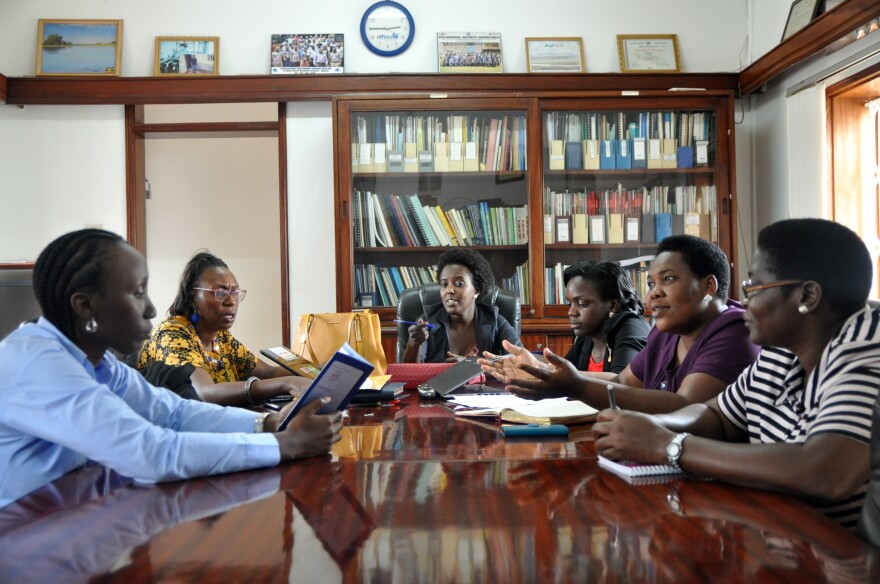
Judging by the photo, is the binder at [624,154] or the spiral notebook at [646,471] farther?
the binder at [624,154]

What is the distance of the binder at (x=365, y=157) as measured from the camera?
4.63 m

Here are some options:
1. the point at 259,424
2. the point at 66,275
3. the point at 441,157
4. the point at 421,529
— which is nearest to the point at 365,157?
the point at 441,157

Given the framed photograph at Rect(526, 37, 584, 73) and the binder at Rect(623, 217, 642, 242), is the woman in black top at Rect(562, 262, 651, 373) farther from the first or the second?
the framed photograph at Rect(526, 37, 584, 73)

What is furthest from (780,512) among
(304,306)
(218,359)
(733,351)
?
(304,306)

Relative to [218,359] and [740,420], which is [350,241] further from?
[740,420]

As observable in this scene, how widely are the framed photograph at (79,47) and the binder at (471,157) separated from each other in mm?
2105

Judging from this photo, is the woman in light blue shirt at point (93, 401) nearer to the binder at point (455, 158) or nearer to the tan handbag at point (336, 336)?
the tan handbag at point (336, 336)

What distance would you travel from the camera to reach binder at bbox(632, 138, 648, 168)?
15.4ft

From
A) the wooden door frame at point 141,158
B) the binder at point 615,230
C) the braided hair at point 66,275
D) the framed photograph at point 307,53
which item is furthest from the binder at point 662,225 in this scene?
the braided hair at point 66,275

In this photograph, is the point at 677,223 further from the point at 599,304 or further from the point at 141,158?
the point at 141,158

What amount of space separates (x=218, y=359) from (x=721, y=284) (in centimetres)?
181

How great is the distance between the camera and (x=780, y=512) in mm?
1158

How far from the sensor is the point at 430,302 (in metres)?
3.98

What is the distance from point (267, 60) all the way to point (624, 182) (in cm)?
227
